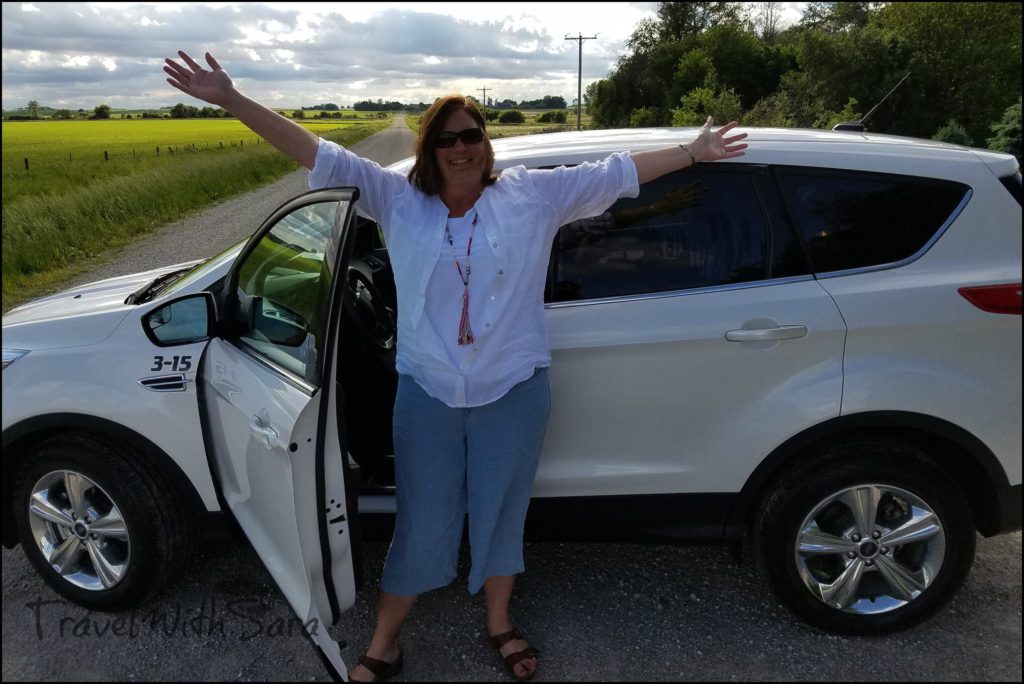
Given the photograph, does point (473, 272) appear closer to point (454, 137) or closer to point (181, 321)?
point (454, 137)

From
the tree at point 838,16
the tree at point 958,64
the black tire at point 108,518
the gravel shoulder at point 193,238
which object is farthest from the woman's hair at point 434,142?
the tree at point 838,16

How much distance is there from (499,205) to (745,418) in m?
1.07

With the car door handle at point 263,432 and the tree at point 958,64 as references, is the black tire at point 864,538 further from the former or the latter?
the tree at point 958,64

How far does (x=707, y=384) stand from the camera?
242 centimetres

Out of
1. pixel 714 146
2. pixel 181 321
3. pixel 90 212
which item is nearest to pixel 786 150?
pixel 714 146

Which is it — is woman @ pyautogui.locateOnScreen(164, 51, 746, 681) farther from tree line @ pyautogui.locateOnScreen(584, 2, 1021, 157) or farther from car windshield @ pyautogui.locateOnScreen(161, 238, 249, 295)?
tree line @ pyautogui.locateOnScreen(584, 2, 1021, 157)

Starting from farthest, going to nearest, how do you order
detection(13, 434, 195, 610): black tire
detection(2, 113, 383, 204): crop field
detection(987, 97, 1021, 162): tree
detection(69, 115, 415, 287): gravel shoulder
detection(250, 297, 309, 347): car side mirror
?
detection(2, 113, 383, 204): crop field < detection(987, 97, 1021, 162): tree < detection(69, 115, 415, 287): gravel shoulder < detection(13, 434, 195, 610): black tire < detection(250, 297, 309, 347): car side mirror

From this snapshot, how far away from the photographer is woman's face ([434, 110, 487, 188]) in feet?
7.16

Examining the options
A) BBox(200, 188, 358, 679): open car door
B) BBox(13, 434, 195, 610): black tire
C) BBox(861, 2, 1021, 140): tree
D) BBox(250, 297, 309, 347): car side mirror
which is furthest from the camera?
BBox(861, 2, 1021, 140): tree

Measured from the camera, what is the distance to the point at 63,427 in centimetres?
259

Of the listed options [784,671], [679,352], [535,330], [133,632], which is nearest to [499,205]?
[535,330]

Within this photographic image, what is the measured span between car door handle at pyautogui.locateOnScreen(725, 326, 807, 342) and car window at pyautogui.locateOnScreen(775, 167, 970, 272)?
0.77 feet

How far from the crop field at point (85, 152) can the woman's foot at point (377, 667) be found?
26.6 ft

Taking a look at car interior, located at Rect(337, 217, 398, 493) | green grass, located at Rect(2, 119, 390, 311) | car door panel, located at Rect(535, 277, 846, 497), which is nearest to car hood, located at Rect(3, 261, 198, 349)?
car interior, located at Rect(337, 217, 398, 493)
